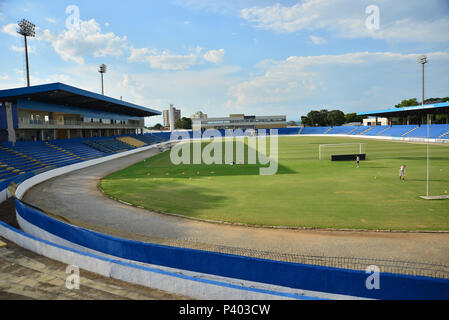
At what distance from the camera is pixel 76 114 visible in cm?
4769

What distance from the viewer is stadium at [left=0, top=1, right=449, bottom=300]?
677cm

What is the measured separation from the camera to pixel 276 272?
22.2 ft

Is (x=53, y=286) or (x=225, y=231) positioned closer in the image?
(x=53, y=286)

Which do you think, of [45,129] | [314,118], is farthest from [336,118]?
[45,129]

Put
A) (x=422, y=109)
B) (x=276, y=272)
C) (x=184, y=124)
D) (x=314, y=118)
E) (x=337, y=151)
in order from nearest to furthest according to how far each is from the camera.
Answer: (x=276, y=272), (x=337, y=151), (x=422, y=109), (x=314, y=118), (x=184, y=124)

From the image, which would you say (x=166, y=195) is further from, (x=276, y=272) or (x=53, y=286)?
(x=276, y=272)

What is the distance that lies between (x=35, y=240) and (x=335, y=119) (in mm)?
157793

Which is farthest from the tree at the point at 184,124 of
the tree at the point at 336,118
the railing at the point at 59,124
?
the railing at the point at 59,124

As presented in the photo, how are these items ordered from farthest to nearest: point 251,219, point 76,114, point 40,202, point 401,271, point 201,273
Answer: point 76,114
point 40,202
point 251,219
point 401,271
point 201,273

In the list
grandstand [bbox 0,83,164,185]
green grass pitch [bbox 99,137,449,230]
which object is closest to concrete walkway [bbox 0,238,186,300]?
green grass pitch [bbox 99,137,449,230]

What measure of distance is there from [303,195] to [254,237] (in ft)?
25.7

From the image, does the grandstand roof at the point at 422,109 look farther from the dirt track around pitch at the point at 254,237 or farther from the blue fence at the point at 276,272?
the blue fence at the point at 276,272

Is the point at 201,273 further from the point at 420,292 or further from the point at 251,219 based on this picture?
the point at 251,219
